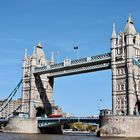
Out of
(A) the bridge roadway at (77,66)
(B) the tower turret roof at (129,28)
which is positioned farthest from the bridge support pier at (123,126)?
(B) the tower turret roof at (129,28)

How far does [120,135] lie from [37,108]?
3360cm

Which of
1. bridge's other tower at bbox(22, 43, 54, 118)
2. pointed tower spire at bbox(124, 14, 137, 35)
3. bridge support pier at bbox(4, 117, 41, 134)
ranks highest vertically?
pointed tower spire at bbox(124, 14, 137, 35)

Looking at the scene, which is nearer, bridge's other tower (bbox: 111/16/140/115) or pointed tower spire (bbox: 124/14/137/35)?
bridge's other tower (bbox: 111/16/140/115)

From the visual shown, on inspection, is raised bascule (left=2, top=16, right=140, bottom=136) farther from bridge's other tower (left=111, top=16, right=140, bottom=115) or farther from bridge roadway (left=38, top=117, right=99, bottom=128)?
bridge roadway (left=38, top=117, right=99, bottom=128)

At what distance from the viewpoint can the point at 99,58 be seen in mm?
82562

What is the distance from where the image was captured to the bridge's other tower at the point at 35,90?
97.1 meters

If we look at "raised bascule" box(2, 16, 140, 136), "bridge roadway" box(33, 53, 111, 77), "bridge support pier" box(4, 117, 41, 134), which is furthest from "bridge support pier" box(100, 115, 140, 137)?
"bridge support pier" box(4, 117, 41, 134)

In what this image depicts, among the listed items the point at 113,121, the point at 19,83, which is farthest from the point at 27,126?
the point at 113,121

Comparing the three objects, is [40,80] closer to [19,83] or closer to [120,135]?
[19,83]

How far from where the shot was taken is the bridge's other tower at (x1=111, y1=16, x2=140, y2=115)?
75.8 m

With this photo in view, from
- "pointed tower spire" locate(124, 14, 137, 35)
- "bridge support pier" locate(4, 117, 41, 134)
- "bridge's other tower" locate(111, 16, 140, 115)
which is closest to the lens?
"bridge's other tower" locate(111, 16, 140, 115)

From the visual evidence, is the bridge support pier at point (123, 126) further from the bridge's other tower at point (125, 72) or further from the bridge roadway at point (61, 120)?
the bridge roadway at point (61, 120)

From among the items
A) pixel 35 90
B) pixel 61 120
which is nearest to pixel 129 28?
pixel 61 120

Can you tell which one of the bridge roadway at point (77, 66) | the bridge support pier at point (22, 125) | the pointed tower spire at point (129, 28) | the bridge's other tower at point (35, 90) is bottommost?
the bridge support pier at point (22, 125)
